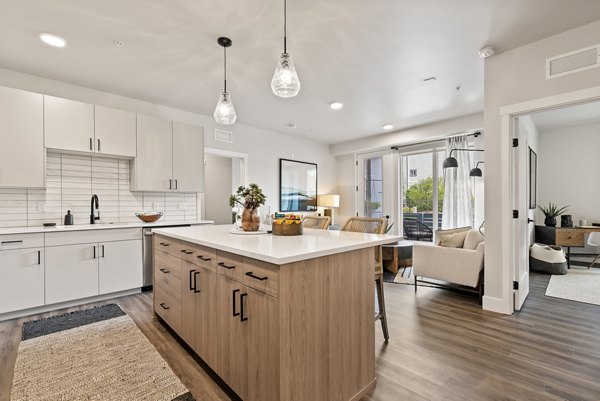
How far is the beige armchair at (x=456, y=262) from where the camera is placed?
315cm

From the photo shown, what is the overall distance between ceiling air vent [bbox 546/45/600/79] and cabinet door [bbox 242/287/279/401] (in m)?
3.22

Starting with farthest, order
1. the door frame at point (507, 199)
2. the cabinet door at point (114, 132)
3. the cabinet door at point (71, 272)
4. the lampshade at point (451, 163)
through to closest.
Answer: the lampshade at point (451, 163)
the cabinet door at point (114, 132)
the cabinet door at point (71, 272)
the door frame at point (507, 199)

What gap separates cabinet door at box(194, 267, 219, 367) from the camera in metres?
1.70

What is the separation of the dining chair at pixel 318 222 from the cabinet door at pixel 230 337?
1.24m

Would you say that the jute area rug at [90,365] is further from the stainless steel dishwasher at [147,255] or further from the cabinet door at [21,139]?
the cabinet door at [21,139]

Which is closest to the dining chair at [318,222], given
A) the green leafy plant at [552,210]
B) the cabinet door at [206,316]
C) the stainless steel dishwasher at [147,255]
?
the cabinet door at [206,316]

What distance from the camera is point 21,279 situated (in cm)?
278

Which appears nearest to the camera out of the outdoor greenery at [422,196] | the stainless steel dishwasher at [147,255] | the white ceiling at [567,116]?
the stainless steel dishwasher at [147,255]

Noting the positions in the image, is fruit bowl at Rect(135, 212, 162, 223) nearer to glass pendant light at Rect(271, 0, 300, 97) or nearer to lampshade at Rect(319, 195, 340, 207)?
glass pendant light at Rect(271, 0, 300, 97)

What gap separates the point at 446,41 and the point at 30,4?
340 centimetres

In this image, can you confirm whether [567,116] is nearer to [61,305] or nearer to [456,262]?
[456,262]

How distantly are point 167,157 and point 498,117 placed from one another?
13.5ft

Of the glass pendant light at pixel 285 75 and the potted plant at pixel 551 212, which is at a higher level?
the glass pendant light at pixel 285 75

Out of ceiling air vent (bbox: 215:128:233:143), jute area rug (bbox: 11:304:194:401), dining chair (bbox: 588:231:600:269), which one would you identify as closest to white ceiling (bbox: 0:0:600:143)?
ceiling air vent (bbox: 215:128:233:143)
